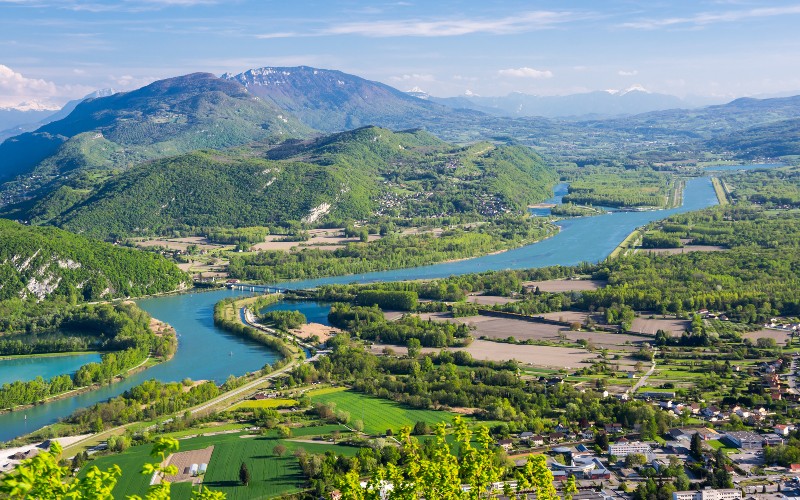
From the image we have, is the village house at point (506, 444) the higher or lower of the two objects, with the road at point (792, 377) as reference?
lower

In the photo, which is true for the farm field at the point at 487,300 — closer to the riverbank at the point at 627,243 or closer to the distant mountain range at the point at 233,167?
the riverbank at the point at 627,243

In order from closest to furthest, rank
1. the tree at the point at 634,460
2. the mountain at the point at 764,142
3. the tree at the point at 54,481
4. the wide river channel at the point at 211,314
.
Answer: the tree at the point at 54,481, the tree at the point at 634,460, the wide river channel at the point at 211,314, the mountain at the point at 764,142

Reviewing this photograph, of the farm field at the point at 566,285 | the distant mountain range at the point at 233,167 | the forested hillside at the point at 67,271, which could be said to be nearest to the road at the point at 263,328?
the forested hillside at the point at 67,271

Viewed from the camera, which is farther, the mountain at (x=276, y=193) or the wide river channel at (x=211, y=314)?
the mountain at (x=276, y=193)

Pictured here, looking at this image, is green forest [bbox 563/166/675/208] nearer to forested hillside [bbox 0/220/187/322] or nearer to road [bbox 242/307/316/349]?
forested hillside [bbox 0/220/187/322]

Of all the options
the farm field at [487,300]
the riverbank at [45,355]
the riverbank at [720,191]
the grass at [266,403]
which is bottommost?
the grass at [266,403]

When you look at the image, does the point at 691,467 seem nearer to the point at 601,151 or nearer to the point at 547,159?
the point at 547,159

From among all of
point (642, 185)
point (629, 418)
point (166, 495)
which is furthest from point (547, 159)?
point (166, 495)
